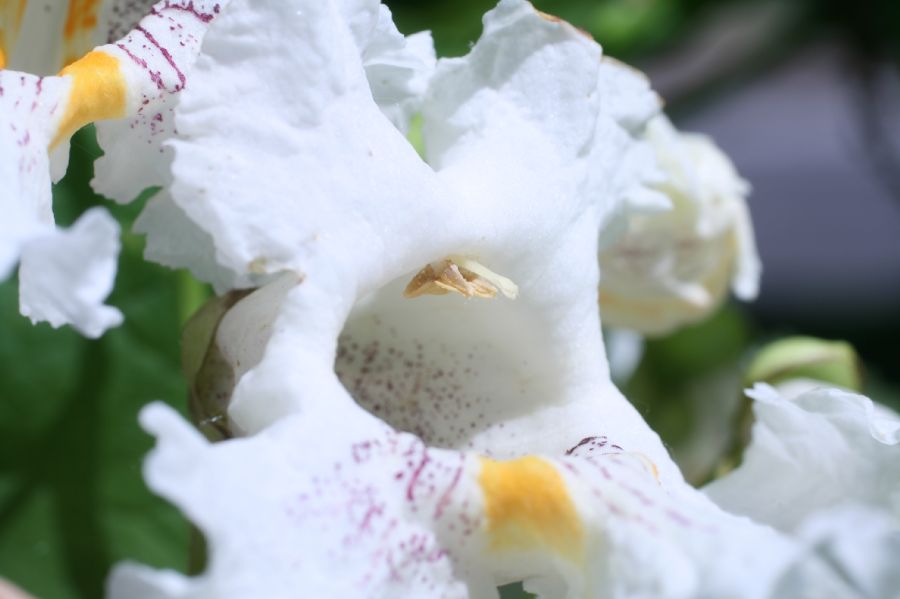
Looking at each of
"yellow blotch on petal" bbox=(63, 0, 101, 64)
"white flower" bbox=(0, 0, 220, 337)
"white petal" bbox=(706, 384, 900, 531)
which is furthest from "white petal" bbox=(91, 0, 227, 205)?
"white petal" bbox=(706, 384, 900, 531)

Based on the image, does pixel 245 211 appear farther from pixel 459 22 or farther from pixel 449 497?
pixel 459 22

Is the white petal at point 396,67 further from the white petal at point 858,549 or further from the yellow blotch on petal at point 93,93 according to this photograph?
the white petal at point 858,549

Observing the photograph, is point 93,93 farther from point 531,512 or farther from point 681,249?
point 681,249

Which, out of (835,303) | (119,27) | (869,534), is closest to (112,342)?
(119,27)

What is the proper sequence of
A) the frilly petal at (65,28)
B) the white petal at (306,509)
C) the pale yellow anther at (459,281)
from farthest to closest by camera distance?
the frilly petal at (65,28)
the pale yellow anther at (459,281)
the white petal at (306,509)

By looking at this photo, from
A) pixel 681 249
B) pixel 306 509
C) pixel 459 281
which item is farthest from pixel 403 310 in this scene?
pixel 681 249

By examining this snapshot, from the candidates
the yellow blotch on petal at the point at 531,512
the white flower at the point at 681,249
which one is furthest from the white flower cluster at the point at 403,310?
the white flower at the point at 681,249
